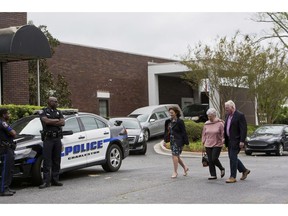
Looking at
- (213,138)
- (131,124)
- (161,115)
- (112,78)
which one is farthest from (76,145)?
(112,78)

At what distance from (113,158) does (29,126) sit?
2545 mm

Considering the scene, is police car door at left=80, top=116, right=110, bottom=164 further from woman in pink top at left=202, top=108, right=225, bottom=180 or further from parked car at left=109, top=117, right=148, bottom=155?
parked car at left=109, top=117, right=148, bottom=155

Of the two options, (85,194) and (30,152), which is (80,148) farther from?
(85,194)

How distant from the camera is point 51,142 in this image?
1032 centimetres

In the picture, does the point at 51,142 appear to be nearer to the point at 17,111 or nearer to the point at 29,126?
the point at 29,126

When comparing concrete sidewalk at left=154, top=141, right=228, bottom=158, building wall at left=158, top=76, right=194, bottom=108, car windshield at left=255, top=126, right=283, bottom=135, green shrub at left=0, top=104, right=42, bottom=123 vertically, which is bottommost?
concrete sidewalk at left=154, top=141, right=228, bottom=158

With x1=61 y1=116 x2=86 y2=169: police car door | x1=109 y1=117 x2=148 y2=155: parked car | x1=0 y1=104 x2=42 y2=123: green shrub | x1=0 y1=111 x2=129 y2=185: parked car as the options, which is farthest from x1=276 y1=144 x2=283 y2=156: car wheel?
x1=61 y1=116 x2=86 y2=169: police car door

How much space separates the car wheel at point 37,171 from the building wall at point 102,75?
17174 millimetres

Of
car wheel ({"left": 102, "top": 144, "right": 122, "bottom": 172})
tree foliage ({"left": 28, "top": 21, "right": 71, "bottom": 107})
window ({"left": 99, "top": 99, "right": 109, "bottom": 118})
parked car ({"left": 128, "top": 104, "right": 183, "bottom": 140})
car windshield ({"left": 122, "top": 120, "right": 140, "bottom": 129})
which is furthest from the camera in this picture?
window ({"left": 99, "top": 99, "right": 109, "bottom": 118})

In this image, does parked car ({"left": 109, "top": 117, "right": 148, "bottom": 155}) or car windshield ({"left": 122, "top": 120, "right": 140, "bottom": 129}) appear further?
car windshield ({"left": 122, "top": 120, "right": 140, "bottom": 129})

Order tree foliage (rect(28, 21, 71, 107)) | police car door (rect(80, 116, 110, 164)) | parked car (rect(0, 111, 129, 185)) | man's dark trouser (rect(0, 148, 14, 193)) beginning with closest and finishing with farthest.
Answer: man's dark trouser (rect(0, 148, 14, 193)) < parked car (rect(0, 111, 129, 185)) < police car door (rect(80, 116, 110, 164)) < tree foliage (rect(28, 21, 71, 107))

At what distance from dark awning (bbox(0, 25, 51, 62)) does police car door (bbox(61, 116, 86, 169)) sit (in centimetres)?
552

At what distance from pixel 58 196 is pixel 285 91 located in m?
22.8

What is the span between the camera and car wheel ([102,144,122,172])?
41.6 ft
